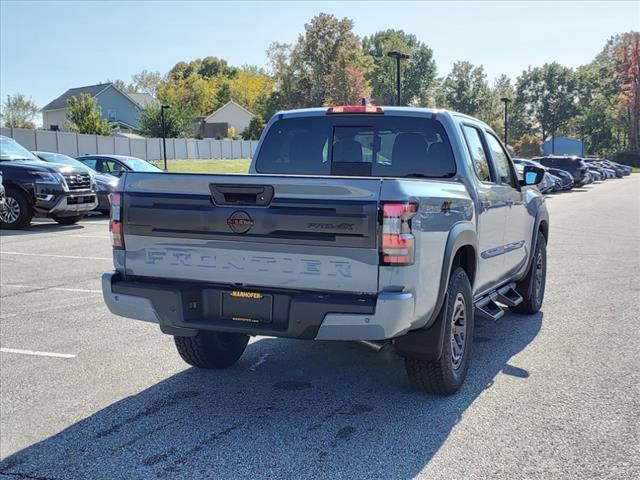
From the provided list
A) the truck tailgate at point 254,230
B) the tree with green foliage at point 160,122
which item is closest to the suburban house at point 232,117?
the tree with green foliage at point 160,122

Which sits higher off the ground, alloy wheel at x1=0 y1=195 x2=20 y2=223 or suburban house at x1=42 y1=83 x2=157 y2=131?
suburban house at x1=42 y1=83 x2=157 y2=131

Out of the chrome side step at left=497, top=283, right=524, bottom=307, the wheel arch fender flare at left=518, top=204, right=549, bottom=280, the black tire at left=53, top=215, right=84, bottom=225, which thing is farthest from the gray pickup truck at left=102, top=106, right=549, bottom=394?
the black tire at left=53, top=215, right=84, bottom=225

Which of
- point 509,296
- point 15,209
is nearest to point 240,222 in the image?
point 509,296

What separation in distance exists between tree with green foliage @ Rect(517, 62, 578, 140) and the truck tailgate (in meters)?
101

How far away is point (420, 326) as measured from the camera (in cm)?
399

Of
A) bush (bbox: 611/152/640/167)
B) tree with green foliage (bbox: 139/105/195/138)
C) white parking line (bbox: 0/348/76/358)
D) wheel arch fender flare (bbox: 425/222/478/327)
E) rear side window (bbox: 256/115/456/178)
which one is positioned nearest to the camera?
wheel arch fender flare (bbox: 425/222/478/327)

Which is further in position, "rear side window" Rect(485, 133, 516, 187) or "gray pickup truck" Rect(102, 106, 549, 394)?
"rear side window" Rect(485, 133, 516, 187)

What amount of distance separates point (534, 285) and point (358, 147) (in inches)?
109

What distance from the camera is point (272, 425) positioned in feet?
13.5

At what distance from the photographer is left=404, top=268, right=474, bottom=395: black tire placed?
434 cm

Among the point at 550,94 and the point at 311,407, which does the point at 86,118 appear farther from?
the point at 550,94

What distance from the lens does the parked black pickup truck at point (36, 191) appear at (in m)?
14.1

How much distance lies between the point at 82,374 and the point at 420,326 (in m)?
2.75

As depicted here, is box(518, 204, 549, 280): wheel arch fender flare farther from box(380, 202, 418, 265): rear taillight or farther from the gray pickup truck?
box(380, 202, 418, 265): rear taillight
